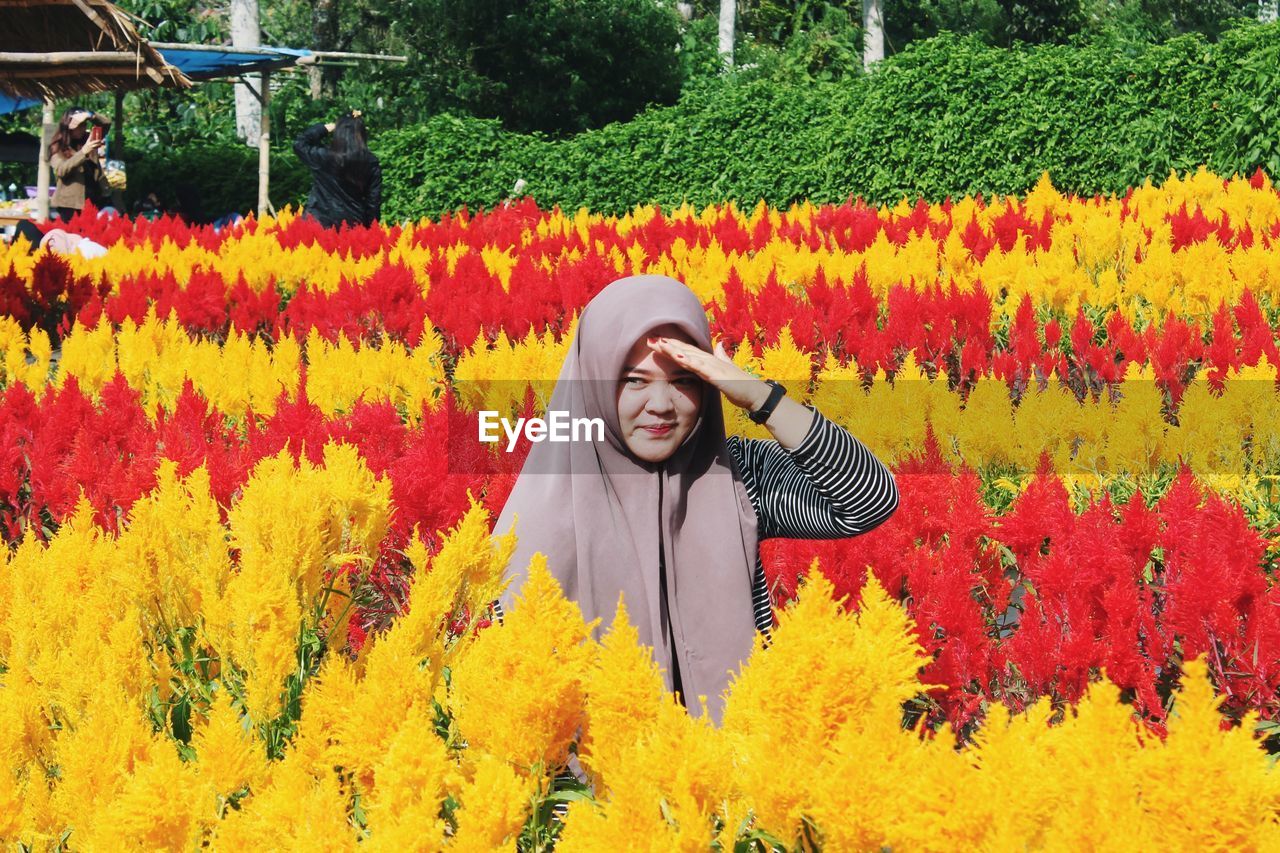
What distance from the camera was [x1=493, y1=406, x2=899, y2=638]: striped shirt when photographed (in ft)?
8.46

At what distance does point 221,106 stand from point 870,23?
14326 mm

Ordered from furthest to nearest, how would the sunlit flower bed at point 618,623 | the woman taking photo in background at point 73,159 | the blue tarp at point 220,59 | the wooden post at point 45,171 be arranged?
the blue tarp at point 220,59 → the woman taking photo in background at point 73,159 → the wooden post at point 45,171 → the sunlit flower bed at point 618,623

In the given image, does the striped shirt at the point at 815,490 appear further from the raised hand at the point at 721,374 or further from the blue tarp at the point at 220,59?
the blue tarp at the point at 220,59

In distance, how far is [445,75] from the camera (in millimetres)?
26125

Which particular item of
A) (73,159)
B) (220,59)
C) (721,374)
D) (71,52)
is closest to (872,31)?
(220,59)

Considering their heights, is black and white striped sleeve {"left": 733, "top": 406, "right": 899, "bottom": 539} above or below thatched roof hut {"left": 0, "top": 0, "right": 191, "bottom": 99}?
below

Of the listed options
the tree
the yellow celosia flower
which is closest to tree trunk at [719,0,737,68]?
the tree

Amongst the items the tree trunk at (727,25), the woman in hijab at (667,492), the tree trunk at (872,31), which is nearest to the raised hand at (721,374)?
Result: the woman in hijab at (667,492)

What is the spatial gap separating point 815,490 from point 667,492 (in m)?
0.28

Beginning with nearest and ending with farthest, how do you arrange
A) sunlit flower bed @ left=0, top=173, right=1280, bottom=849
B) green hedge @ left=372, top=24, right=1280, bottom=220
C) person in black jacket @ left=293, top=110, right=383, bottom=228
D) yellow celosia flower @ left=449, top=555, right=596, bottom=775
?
1. sunlit flower bed @ left=0, top=173, right=1280, bottom=849
2. yellow celosia flower @ left=449, top=555, right=596, bottom=775
3. person in black jacket @ left=293, top=110, right=383, bottom=228
4. green hedge @ left=372, top=24, right=1280, bottom=220

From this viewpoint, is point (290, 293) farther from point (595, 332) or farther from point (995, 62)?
point (995, 62)

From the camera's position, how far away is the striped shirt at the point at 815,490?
2.58 metres

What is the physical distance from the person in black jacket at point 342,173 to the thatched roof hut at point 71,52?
5.38 meters

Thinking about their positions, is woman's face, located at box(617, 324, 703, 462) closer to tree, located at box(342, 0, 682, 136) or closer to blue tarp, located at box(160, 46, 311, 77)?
blue tarp, located at box(160, 46, 311, 77)
